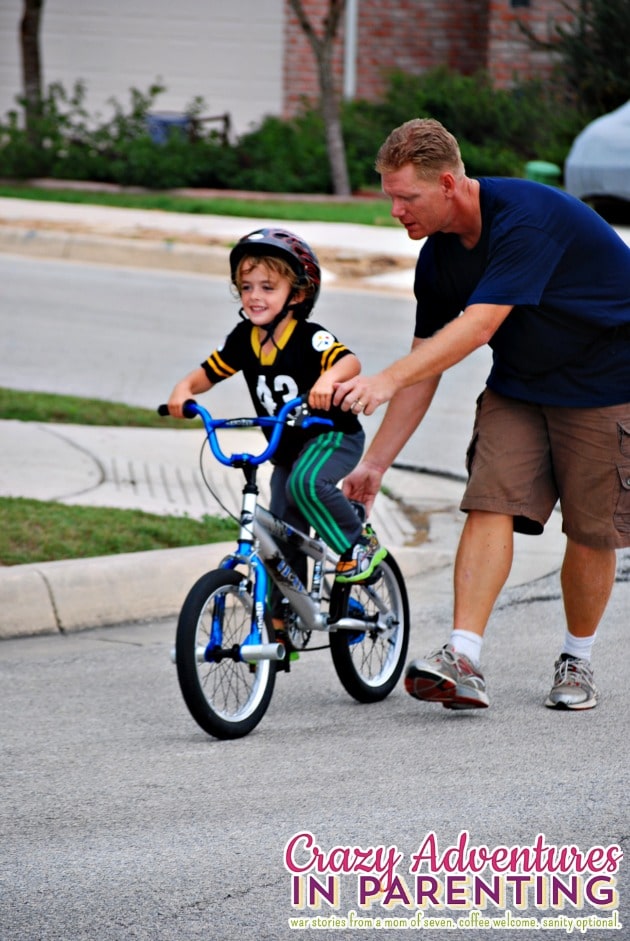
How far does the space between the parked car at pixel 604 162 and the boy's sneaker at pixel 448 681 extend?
12.7 meters

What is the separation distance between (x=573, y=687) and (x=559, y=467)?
738mm

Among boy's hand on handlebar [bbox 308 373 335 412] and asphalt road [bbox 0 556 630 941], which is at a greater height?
boy's hand on handlebar [bbox 308 373 335 412]

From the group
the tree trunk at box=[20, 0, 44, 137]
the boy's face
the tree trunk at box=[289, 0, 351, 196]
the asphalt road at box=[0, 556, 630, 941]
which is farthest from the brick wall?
the boy's face

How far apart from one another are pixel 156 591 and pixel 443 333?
2.38 meters

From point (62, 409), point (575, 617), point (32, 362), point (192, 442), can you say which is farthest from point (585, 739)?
point (32, 362)

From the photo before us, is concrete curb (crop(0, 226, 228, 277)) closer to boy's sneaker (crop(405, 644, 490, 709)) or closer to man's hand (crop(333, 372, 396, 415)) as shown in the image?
boy's sneaker (crop(405, 644, 490, 709))

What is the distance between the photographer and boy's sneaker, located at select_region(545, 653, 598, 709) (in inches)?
196

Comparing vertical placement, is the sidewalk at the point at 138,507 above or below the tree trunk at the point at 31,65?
below

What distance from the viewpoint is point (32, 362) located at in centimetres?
1129

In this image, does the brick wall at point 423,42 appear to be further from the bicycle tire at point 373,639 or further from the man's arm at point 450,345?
the man's arm at point 450,345

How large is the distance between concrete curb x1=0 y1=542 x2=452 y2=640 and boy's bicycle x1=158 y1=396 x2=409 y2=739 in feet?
4.40

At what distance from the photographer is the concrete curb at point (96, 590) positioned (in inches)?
239

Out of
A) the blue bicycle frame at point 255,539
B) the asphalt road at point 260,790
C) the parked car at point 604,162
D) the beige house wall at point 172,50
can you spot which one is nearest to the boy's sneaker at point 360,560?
the blue bicycle frame at point 255,539

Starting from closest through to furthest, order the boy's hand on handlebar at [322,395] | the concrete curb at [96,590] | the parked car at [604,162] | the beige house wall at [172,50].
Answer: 1. the boy's hand on handlebar at [322,395]
2. the concrete curb at [96,590]
3. the parked car at [604,162]
4. the beige house wall at [172,50]
